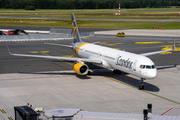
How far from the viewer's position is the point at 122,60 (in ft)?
118

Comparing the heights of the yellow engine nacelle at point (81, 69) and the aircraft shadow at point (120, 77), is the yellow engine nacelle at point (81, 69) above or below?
above

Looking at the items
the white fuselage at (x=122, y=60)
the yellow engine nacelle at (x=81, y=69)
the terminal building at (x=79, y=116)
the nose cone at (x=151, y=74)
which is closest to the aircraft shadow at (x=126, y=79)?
the white fuselage at (x=122, y=60)

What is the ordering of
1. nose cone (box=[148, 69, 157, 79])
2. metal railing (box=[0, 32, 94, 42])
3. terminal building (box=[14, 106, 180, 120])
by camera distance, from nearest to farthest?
terminal building (box=[14, 106, 180, 120]) < nose cone (box=[148, 69, 157, 79]) < metal railing (box=[0, 32, 94, 42])

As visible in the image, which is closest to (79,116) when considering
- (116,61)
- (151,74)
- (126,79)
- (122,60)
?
(151,74)

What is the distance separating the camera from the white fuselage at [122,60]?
105ft

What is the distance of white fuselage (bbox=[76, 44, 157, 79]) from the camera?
1265 inches

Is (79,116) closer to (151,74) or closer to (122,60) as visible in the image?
(151,74)

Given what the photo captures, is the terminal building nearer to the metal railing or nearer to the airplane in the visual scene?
the airplane

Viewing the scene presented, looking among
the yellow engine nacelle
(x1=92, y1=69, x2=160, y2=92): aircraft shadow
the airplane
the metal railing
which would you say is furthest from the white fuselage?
the metal railing

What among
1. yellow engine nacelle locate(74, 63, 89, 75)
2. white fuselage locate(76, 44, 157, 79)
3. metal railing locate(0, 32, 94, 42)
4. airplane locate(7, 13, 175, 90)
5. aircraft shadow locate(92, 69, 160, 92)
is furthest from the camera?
metal railing locate(0, 32, 94, 42)

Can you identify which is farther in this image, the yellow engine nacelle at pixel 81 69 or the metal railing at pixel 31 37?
the metal railing at pixel 31 37

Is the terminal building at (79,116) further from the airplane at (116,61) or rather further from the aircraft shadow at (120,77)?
the aircraft shadow at (120,77)

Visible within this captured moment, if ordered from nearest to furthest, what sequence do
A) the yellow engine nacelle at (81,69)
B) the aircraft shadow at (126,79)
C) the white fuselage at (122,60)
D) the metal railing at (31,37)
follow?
1. the white fuselage at (122,60)
2. the aircraft shadow at (126,79)
3. the yellow engine nacelle at (81,69)
4. the metal railing at (31,37)

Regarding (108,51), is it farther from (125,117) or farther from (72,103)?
(125,117)
